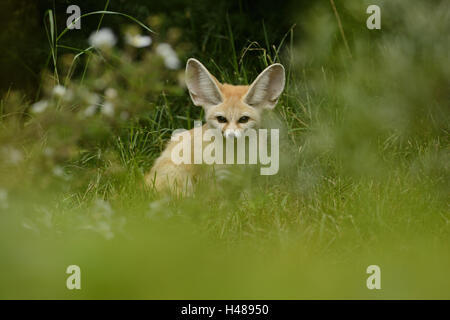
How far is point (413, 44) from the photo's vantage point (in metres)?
→ 4.08

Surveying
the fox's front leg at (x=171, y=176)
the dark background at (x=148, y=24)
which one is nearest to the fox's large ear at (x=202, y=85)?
the fox's front leg at (x=171, y=176)

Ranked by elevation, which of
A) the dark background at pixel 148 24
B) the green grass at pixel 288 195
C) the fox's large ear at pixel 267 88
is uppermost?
the dark background at pixel 148 24

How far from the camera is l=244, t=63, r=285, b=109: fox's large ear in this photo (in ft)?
14.0

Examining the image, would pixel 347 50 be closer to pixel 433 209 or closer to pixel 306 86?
pixel 306 86

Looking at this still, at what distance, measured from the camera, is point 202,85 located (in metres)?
4.39

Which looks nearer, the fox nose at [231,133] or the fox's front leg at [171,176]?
the fox nose at [231,133]

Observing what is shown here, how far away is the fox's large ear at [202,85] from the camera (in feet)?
14.1

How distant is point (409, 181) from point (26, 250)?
226cm

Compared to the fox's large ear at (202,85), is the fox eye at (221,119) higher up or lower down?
lower down

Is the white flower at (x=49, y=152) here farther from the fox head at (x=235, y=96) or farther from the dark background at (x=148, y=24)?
the dark background at (x=148, y=24)

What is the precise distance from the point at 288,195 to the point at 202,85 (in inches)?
37.9

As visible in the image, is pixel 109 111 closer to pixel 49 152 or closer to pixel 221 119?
pixel 49 152

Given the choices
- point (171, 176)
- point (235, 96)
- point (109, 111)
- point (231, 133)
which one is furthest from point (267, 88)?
point (109, 111)

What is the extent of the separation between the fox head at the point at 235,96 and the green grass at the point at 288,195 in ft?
0.60
